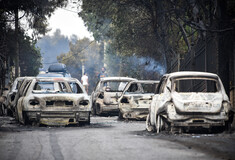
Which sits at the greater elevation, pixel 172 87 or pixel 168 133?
pixel 172 87

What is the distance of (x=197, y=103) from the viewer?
40.7 ft

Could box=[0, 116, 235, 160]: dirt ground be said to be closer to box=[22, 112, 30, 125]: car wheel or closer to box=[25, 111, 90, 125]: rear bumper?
box=[25, 111, 90, 125]: rear bumper

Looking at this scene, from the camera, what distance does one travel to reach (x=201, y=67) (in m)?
19.7

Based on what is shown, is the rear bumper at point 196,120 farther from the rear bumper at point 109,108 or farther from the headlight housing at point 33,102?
the rear bumper at point 109,108

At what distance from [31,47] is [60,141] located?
38613 millimetres

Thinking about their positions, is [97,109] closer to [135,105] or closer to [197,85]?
[135,105]

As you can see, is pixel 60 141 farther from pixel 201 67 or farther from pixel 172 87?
pixel 201 67

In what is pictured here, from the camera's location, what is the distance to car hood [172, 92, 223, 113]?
40.6ft

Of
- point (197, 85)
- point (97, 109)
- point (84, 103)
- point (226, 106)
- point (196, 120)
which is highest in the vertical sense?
point (197, 85)

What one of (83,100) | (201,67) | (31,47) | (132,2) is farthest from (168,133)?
(31,47)

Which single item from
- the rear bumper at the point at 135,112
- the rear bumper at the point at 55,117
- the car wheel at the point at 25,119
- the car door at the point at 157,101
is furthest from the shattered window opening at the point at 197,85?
the car wheel at the point at 25,119

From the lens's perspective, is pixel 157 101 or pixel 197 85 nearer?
pixel 157 101

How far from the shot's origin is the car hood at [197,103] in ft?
40.6

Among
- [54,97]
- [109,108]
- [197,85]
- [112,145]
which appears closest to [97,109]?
[109,108]
